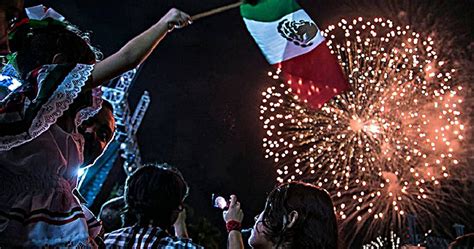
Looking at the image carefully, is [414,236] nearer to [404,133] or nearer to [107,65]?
[404,133]

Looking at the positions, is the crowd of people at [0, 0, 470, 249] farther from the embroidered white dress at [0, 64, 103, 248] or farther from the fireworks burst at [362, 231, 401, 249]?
the fireworks burst at [362, 231, 401, 249]

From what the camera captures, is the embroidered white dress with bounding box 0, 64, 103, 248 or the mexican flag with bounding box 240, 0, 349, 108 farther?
the mexican flag with bounding box 240, 0, 349, 108

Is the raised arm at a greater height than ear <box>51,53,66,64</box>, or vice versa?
the raised arm

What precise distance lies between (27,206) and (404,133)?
32.4 feet

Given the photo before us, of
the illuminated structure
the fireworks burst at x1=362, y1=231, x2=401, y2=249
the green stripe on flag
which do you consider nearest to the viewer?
the green stripe on flag

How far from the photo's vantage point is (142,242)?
308 centimetres

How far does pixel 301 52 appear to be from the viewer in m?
5.81

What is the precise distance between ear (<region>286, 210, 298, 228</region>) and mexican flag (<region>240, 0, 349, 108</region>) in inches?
114

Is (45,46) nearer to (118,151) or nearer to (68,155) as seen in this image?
(68,155)

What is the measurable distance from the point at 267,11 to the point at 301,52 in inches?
34.3

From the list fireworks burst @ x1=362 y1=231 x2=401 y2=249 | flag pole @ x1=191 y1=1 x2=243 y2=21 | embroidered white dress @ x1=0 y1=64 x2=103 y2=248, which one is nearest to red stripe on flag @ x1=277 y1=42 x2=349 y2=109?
flag pole @ x1=191 y1=1 x2=243 y2=21

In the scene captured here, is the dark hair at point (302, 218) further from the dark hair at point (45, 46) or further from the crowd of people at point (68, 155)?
the dark hair at point (45, 46)

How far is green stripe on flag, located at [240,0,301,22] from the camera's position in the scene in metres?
4.95

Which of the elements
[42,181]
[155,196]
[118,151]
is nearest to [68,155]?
[42,181]
